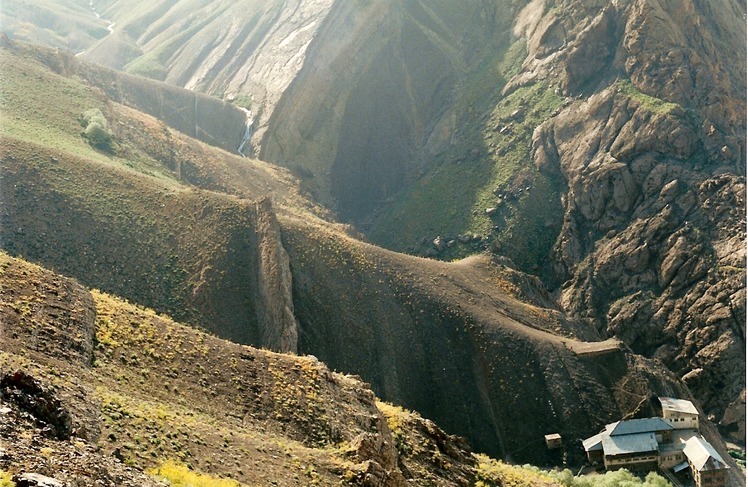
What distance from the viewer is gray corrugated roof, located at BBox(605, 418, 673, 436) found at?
60031mm

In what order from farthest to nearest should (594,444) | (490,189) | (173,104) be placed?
1. (173,104)
2. (490,189)
3. (594,444)

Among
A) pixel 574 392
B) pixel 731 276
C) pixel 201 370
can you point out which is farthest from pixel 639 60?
pixel 201 370

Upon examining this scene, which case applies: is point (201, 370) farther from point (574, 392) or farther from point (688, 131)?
point (688, 131)

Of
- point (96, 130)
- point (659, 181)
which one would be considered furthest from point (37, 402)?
point (659, 181)

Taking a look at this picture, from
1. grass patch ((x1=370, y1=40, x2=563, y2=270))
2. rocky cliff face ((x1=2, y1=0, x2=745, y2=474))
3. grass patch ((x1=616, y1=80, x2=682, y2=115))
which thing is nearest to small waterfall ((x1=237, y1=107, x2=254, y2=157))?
rocky cliff face ((x1=2, y1=0, x2=745, y2=474))

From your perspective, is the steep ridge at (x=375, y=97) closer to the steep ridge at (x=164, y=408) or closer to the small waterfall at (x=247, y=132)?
the small waterfall at (x=247, y=132)

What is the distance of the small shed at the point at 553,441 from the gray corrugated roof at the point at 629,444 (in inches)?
130

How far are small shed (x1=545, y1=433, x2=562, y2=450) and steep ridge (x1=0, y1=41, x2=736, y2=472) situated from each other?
0.68 meters

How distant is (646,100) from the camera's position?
316 feet

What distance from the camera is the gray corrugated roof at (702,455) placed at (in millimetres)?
56028

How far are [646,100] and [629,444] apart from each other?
160ft

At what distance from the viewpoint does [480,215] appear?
98312mm

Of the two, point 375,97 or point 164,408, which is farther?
point 375,97

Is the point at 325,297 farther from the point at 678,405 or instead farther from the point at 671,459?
the point at 678,405
